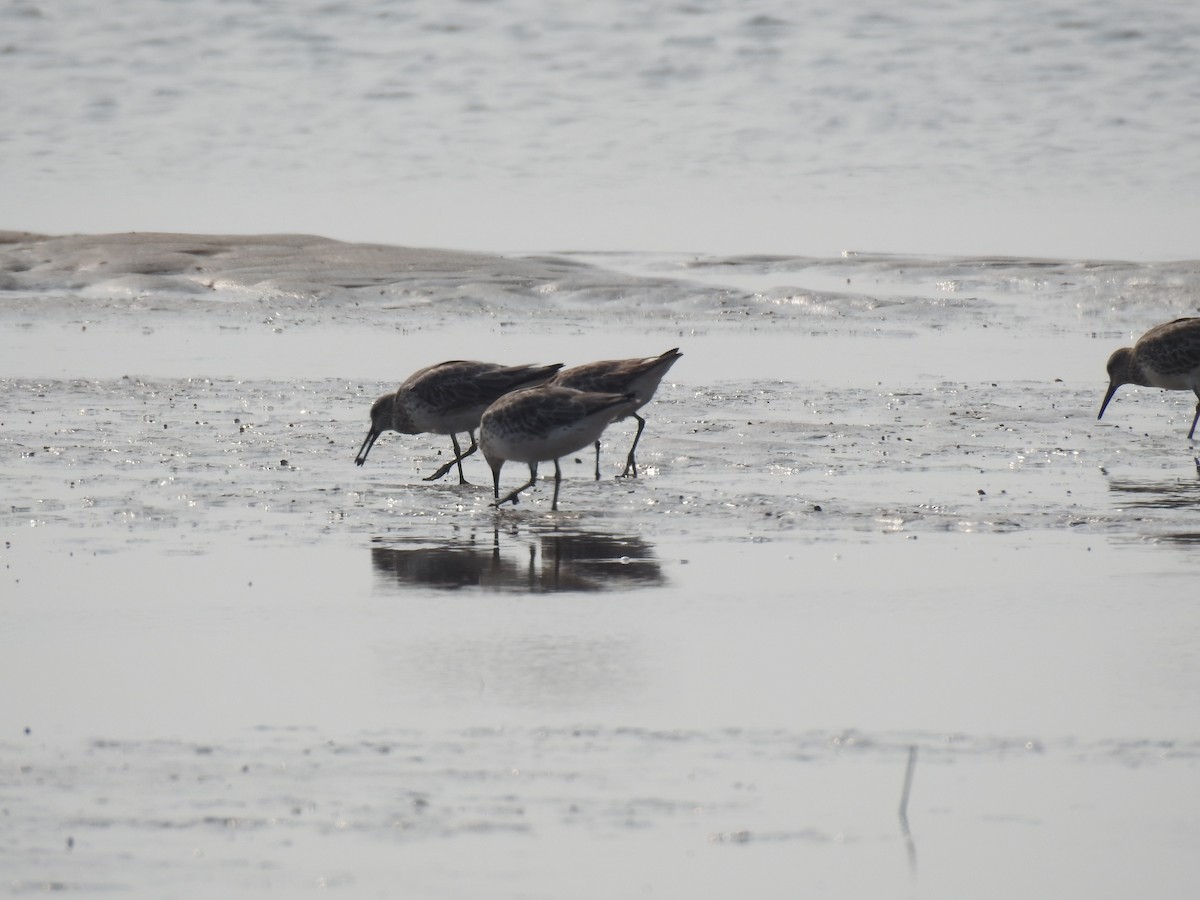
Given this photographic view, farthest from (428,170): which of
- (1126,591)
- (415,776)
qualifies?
(415,776)

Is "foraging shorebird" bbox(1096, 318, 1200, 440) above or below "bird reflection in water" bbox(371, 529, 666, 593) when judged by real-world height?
above

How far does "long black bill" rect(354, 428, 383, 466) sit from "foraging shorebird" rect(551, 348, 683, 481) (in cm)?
115

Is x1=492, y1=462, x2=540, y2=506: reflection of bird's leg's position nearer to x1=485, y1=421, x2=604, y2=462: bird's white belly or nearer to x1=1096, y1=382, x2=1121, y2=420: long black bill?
x1=485, y1=421, x2=604, y2=462: bird's white belly

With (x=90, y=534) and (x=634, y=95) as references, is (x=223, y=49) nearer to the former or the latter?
(x=634, y=95)

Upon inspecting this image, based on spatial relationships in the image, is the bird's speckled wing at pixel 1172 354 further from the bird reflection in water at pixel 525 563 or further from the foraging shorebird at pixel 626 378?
the bird reflection in water at pixel 525 563

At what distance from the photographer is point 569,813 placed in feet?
17.5

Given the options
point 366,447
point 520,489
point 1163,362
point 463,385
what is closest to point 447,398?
point 463,385

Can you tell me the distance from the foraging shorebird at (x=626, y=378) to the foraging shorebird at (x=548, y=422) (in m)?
0.70

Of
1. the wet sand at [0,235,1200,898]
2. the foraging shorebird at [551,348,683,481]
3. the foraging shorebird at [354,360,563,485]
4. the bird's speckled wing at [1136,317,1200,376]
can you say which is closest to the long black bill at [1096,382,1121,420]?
the wet sand at [0,235,1200,898]

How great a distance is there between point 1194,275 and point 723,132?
12.0 meters

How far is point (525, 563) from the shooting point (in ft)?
28.7

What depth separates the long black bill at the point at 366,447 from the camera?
11391 mm

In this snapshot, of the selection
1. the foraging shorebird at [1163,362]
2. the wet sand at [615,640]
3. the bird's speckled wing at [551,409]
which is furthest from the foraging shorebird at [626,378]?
the foraging shorebird at [1163,362]

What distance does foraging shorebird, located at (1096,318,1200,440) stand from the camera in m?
13.4
